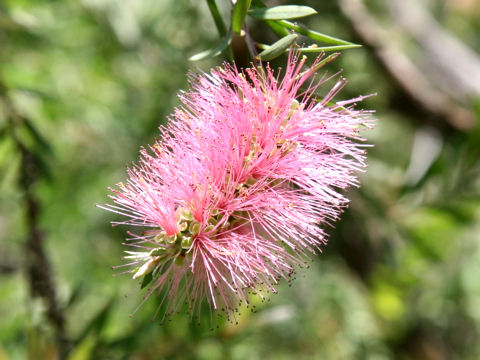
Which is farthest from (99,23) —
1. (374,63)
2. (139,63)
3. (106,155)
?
(374,63)

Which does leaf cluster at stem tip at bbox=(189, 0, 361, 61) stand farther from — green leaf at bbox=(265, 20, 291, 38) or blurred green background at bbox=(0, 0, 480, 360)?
blurred green background at bbox=(0, 0, 480, 360)

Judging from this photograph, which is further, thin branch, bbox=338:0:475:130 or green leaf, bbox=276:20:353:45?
thin branch, bbox=338:0:475:130

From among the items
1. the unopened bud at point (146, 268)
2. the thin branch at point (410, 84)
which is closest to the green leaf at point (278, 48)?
the unopened bud at point (146, 268)

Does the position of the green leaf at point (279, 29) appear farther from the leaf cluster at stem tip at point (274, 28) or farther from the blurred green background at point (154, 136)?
the blurred green background at point (154, 136)

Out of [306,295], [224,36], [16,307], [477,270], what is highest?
[224,36]

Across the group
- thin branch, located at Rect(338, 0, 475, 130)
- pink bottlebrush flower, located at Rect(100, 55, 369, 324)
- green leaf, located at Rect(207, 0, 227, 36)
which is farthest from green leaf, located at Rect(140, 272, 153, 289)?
thin branch, located at Rect(338, 0, 475, 130)

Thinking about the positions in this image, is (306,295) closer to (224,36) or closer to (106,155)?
(106,155)
